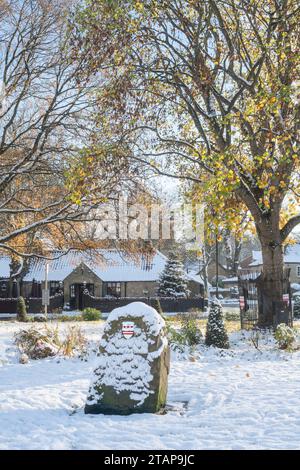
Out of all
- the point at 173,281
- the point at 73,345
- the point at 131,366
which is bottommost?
the point at 73,345

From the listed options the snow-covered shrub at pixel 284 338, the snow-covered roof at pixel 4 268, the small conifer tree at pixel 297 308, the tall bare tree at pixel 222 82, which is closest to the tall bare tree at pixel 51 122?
the tall bare tree at pixel 222 82

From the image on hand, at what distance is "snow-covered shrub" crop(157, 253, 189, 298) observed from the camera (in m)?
43.1

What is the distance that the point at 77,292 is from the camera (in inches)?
1813

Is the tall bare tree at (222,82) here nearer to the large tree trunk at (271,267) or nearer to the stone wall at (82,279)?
the large tree trunk at (271,267)

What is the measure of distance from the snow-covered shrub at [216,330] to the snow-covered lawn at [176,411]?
5.60 ft

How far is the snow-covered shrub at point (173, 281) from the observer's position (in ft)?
141

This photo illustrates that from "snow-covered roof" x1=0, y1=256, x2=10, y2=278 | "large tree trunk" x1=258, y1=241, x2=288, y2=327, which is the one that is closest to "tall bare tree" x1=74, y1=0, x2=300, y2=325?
"large tree trunk" x1=258, y1=241, x2=288, y2=327

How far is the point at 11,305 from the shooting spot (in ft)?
133

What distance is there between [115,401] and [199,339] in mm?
7010

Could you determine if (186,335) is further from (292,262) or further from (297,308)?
(292,262)

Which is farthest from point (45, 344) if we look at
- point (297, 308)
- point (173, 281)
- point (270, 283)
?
point (173, 281)

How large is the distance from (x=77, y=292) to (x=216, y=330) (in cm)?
3396

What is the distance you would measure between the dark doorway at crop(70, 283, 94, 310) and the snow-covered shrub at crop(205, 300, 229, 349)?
3263 centimetres
